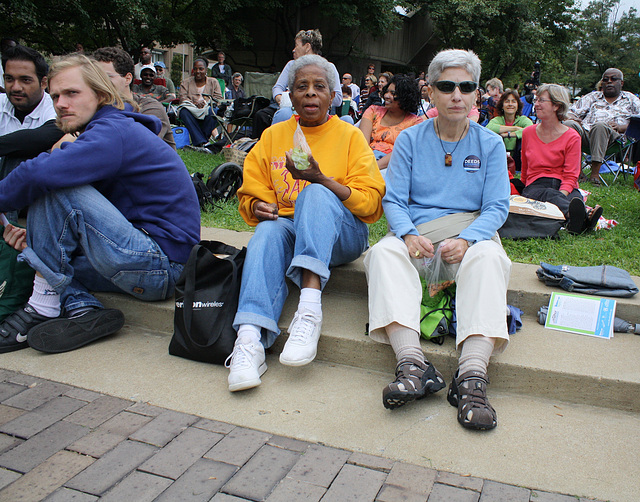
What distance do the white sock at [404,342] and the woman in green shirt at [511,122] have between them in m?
5.11

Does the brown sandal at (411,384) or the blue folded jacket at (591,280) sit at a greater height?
the blue folded jacket at (591,280)

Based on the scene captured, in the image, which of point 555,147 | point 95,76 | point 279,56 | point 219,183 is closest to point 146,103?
point 219,183

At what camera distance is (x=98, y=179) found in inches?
112

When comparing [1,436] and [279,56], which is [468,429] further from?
[279,56]

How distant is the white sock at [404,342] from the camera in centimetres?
246

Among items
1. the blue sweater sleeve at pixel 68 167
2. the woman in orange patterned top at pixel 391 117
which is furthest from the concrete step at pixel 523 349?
the woman in orange patterned top at pixel 391 117

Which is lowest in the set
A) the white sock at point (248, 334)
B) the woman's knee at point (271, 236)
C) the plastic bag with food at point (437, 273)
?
the white sock at point (248, 334)

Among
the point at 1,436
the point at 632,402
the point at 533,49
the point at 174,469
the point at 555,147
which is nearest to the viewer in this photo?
the point at 174,469

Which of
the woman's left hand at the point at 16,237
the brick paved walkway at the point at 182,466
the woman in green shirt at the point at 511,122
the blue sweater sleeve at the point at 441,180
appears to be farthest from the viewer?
the woman in green shirt at the point at 511,122

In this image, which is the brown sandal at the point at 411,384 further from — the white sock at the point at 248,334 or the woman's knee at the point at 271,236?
the woman's knee at the point at 271,236

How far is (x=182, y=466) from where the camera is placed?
1981 mm

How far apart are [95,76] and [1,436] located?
191cm

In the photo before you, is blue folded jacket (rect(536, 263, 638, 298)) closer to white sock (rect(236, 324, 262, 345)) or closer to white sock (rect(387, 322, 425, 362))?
white sock (rect(387, 322, 425, 362))

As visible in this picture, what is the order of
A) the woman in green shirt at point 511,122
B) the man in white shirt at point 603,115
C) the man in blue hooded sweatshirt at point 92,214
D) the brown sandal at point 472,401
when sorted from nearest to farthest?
the brown sandal at point 472,401 < the man in blue hooded sweatshirt at point 92,214 < the woman in green shirt at point 511,122 < the man in white shirt at point 603,115
